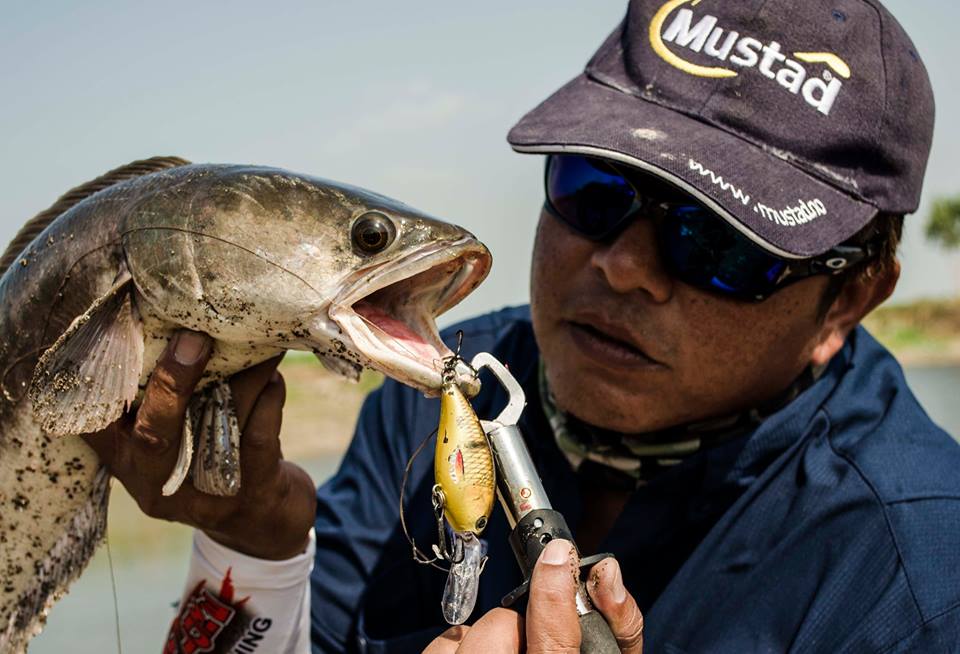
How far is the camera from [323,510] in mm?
3227

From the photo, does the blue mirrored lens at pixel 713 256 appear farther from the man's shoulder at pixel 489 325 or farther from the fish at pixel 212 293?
the man's shoulder at pixel 489 325

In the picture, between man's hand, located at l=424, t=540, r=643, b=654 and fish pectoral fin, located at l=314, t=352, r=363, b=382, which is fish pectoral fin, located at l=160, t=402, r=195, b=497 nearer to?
fish pectoral fin, located at l=314, t=352, r=363, b=382

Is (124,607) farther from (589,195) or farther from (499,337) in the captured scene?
(589,195)

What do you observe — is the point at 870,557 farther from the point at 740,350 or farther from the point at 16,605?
the point at 16,605

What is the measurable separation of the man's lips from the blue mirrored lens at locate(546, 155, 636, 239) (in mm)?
243

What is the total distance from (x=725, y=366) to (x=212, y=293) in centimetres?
134

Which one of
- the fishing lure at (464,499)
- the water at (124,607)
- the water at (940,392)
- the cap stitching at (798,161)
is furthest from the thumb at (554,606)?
the water at (940,392)

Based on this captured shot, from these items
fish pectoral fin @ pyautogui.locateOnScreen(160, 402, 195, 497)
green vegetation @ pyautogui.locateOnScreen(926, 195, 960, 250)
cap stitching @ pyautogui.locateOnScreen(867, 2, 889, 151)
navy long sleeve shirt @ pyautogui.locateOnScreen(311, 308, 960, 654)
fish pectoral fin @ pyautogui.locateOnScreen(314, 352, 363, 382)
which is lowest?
green vegetation @ pyautogui.locateOnScreen(926, 195, 960, 250)


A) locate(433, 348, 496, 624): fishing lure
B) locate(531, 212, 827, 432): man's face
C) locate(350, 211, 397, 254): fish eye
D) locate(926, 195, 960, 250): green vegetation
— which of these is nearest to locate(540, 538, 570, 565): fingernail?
locate(433, 348, 496, 624): fishing lure

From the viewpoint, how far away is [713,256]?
2482mm

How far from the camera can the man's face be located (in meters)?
2.55

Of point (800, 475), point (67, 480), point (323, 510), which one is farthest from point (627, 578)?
point (67, 480)

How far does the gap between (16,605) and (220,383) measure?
74 cm

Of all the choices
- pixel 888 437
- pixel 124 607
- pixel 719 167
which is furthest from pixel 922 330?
pixel 719 167
